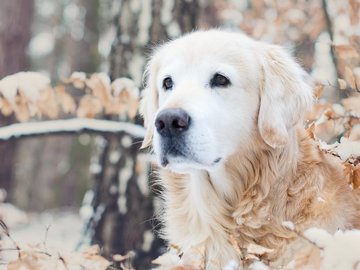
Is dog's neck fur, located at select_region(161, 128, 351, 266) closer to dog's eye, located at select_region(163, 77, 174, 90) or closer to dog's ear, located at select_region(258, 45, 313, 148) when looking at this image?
dog's ear, located at select_region(258, 45, 313, 148)

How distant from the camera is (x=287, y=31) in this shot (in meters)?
8.48

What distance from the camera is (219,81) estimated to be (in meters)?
3.00

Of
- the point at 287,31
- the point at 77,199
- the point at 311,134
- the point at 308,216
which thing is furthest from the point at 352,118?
the point at 77,199

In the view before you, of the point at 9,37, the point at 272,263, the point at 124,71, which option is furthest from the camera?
the point at 9,37

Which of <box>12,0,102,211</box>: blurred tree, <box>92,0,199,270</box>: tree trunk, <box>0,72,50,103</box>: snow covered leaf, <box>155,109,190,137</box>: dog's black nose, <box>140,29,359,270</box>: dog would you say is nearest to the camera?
<box>155,109,190,137</box>: dog's black nose

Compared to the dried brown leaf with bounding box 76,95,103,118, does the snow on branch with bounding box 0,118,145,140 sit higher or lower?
lower

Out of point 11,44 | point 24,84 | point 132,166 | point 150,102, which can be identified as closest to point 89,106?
point 24,84

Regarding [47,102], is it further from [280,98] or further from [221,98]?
[280,98]

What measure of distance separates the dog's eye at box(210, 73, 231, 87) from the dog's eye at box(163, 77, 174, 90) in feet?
0.84

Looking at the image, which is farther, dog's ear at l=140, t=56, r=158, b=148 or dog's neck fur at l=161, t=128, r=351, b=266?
dog's ear at l=140, t=56, r=158, b=148

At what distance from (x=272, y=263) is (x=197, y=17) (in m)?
2.79

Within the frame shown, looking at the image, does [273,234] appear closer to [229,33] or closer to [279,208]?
[279,208]

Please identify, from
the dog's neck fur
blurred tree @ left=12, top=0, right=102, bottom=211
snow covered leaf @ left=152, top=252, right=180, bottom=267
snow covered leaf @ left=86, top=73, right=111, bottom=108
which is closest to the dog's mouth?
the dog's neck fur

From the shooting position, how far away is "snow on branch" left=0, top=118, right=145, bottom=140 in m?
4.66
